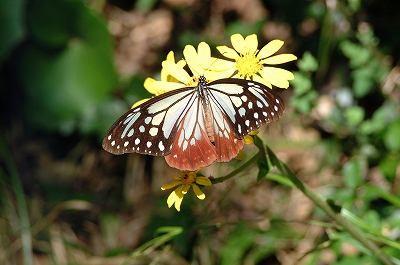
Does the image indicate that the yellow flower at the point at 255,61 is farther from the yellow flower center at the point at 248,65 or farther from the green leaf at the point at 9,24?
the green leaf at the point at 9,24

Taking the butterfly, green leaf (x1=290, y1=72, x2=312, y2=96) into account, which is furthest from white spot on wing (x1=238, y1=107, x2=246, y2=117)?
green leaf (x1=290, y1=72, x2=312, y2=96)

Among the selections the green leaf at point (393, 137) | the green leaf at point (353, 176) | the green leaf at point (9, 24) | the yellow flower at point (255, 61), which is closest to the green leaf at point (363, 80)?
the green leaf at point (393, 137)

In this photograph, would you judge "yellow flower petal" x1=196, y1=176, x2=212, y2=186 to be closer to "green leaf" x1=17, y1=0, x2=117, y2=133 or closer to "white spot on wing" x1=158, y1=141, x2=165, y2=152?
"white spot on wing" x1=158, y1=141, x2=165, y2=152

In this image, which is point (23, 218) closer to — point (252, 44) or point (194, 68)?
point (194, 68)

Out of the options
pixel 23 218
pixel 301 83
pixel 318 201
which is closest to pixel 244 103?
pixel 318 201

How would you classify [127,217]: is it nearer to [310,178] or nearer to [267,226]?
[267,226]
